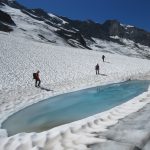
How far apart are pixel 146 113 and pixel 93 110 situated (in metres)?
6.14

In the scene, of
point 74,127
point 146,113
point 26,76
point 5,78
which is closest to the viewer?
point 74,127

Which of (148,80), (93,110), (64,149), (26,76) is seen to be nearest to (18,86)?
(26,76)

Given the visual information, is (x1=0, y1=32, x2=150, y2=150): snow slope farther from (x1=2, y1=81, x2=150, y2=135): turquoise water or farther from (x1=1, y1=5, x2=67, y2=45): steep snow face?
(x1=1, y1=5, x2=67, y2=45): steep snow face

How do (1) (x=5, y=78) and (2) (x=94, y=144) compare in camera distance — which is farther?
(1) (x=5, y=78)

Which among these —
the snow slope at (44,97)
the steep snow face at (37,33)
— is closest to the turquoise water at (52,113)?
the snow slope at (44,97)

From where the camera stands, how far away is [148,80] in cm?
3281

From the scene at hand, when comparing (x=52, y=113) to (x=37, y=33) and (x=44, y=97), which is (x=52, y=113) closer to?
(x=44, y=97)

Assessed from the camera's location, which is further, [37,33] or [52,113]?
[37,33]

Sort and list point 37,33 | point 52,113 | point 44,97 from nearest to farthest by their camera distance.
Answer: point 52,113 → point 44,97 → point 37,33

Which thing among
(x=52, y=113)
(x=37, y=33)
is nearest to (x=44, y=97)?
(x=52, y=113)

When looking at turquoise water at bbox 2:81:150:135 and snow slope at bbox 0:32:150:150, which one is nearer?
snow slope at bbox 0:32:150:150

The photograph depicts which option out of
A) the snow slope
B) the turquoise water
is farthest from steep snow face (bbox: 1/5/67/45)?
the turquoise water

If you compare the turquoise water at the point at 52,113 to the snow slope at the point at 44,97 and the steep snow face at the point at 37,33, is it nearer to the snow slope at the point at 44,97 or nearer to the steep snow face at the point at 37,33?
the snow slope at the point at 44,97

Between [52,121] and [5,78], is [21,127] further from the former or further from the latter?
[5,78]
